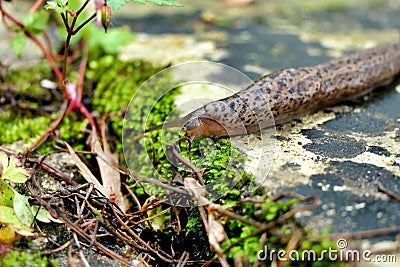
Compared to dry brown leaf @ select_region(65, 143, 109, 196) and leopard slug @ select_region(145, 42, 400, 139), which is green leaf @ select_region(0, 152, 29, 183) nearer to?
dry brown leaf @ select_region(65, 143, 109, 196)

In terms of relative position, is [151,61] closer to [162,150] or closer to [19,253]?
[162,150]

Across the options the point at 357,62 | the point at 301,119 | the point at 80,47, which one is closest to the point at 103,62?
the point at 80,47

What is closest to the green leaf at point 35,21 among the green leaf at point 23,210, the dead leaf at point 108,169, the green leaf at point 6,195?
the dead leaf at point 108,169

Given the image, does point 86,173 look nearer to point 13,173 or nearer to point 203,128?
point 13,173

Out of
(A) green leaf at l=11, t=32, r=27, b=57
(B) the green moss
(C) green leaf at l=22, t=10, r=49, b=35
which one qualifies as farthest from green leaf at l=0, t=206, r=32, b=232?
(C) green leaf at l=22, t=10, r=49, b=35

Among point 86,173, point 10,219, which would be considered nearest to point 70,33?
point 86,173
